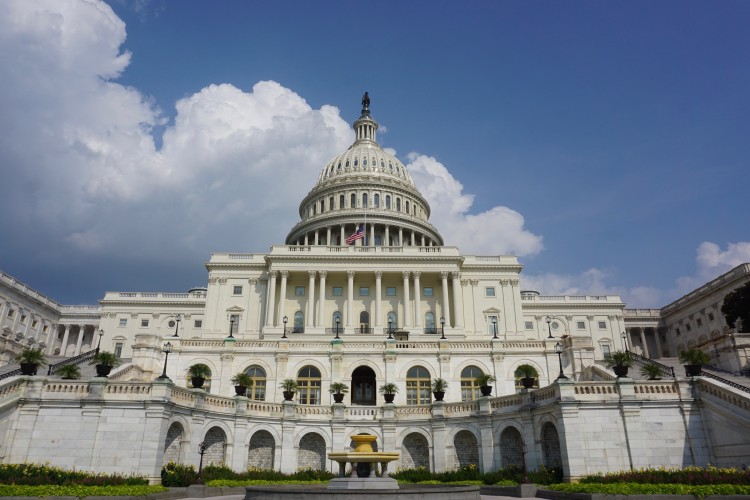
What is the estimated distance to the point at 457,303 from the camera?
→ 76.0 m

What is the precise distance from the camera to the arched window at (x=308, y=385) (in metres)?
44.0

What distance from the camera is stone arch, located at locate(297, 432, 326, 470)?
34684 mm

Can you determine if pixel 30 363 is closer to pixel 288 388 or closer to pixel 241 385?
pixel 241 385

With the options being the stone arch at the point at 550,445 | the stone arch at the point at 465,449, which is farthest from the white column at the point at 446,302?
the stone arch at the point at 550,445

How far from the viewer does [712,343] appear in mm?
48656

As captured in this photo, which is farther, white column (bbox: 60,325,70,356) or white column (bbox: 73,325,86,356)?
white column (bbox: 73,325,86,356)

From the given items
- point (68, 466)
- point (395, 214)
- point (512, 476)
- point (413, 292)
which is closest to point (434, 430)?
point (512, 476)

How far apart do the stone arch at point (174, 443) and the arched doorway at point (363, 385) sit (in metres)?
18.9

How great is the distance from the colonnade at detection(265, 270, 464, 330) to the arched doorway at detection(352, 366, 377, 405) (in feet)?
87.3

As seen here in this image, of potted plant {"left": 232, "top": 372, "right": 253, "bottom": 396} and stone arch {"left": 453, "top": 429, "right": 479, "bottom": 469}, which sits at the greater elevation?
potted plant {"left": 232, "top": 372, "right": 253, "bottom": 396}

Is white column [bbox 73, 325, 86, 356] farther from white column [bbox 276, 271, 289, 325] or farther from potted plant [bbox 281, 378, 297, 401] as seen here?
potted plant [bbox 281, 378, 297, 401]

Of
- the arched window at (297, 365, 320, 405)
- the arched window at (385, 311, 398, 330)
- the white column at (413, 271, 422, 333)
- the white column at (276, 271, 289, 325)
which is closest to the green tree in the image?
the white column at (413, 271, 422, 333)

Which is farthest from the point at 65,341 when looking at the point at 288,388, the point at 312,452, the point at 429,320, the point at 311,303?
the point at 312,452

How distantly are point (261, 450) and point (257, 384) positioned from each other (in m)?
11.1
